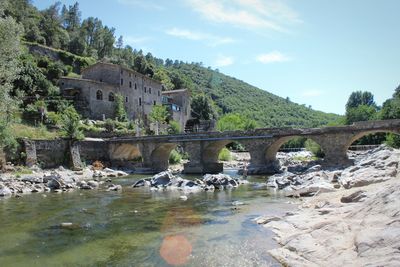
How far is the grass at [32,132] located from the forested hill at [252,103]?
313ft

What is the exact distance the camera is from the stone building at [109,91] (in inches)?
2549

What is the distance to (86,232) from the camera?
1542cm

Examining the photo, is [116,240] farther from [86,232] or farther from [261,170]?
[261,170]

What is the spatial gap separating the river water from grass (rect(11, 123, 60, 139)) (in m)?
22.2

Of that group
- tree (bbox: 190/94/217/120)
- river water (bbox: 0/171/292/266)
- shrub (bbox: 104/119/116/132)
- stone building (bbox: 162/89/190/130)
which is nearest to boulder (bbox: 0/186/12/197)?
river water (bbox: 0/171/292/266)

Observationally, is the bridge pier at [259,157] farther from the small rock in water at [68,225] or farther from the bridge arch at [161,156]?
the small rock in water at [68,225]

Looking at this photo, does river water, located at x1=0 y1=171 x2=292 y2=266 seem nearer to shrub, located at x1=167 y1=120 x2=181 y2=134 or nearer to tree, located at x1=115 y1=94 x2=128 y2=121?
tree, located at x1=115 y1=94 x2=128 y2=121

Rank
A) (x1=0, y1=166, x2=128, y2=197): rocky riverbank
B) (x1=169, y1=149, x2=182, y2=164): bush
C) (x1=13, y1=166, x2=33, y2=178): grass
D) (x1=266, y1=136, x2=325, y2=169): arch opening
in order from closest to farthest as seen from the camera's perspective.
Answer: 1. (x1=0, y1=166, x2=128, y2=197): rocky riverbank
2. (x1=13, y1=166, x2=33, y2=178): grass
3. (x1=266, y1=136, x2=325, y2=169): arch opening
4. (x1=169, y1=149, x2=182, y2=164): bush

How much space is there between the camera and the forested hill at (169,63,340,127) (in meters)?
153

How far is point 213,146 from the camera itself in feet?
161

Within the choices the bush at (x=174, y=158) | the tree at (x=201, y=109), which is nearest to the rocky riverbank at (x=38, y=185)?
the bush at (x=174, y=158)

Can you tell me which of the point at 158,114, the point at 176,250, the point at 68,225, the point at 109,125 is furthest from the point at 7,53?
the point at 158,114

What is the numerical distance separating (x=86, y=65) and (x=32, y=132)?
4247 cm

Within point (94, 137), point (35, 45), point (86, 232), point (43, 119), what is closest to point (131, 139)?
point (94, 137)
